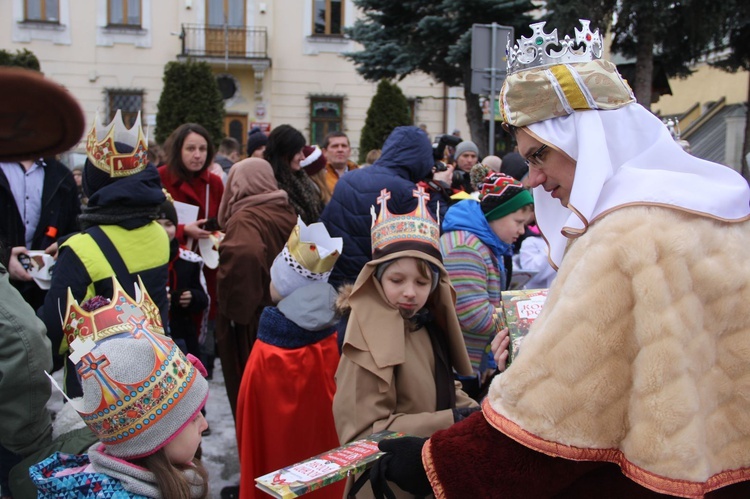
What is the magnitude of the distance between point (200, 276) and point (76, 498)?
287 centimetres

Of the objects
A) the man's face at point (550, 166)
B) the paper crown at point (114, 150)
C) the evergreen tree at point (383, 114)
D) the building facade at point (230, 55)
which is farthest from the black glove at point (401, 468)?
the building facade at point (230, 55)

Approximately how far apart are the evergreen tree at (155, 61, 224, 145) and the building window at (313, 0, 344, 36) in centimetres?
547

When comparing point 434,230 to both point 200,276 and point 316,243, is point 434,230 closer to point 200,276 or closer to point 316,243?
point 316,243

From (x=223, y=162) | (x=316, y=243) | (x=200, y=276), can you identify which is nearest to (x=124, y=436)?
(x=316, y=243)

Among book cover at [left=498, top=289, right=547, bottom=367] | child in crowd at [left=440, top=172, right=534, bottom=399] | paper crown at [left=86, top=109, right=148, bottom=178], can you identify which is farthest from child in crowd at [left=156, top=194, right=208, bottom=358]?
book cover at [left=498, top=289, right=547, bottom=367]

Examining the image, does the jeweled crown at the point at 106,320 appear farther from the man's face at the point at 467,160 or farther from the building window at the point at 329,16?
the building window at the point at 329,16

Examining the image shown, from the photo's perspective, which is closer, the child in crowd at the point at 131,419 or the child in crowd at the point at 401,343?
the child in crowd at the point at 131,419

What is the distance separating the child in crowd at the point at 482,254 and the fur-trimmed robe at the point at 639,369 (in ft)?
6.60

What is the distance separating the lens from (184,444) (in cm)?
222

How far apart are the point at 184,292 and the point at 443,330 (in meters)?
2.18

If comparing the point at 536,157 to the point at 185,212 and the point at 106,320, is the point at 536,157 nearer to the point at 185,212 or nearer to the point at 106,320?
the point at 106,320

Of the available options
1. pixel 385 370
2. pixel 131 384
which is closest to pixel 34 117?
pixel 131 384

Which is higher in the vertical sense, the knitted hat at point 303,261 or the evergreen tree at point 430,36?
the evergreen tree at point 430,36

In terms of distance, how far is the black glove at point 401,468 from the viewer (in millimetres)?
1872
